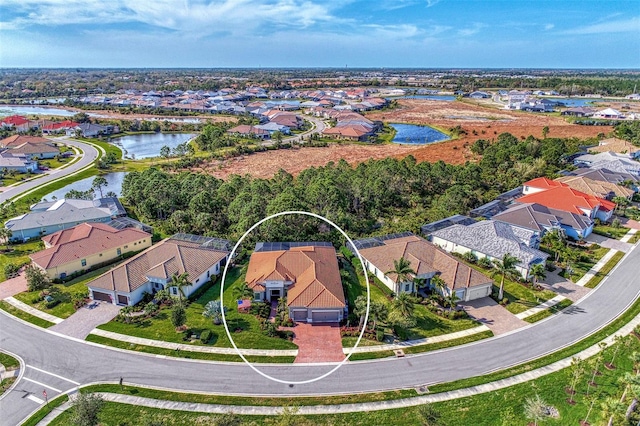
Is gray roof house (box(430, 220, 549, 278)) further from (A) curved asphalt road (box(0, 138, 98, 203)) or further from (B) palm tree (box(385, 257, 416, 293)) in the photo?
(A) curved asphalt road (box(0, 138, 98, 203))

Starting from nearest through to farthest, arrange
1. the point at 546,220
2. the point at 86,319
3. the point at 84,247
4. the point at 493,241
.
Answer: the point at 86,319 < the point at 84,247 < the point at 493,241 < the point at 546,220

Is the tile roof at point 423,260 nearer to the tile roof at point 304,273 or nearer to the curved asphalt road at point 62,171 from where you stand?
the tile roof at point 304,273

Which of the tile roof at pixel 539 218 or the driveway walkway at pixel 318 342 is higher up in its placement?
the tile roof at pixel 539 218

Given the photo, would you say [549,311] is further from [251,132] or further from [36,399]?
[251,132]

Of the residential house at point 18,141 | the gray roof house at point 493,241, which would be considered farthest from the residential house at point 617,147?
the residential house at point 18,141

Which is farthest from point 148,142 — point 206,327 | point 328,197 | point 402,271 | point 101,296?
point 402,271

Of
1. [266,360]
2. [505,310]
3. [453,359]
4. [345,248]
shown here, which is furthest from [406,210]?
[266,360]

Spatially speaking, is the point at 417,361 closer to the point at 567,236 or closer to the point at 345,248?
the point at 345,248
